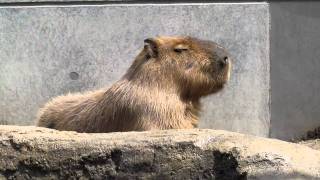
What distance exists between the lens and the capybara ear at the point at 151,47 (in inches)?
235

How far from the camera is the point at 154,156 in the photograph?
4066 mm

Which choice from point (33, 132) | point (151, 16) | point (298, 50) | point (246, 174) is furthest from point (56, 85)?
point (246, 174)

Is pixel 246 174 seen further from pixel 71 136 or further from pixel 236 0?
pixel 236 0

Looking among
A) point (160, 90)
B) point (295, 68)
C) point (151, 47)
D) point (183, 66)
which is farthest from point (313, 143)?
point (151, 47)

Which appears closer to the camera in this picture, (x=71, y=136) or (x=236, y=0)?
(x=71, y=136)

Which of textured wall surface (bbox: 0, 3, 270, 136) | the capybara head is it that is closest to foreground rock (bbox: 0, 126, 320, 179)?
the capybara head

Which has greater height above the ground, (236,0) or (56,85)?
(236,0)

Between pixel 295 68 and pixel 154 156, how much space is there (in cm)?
359

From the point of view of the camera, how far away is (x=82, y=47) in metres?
7.29

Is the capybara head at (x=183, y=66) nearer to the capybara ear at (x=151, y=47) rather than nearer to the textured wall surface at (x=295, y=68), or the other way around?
the capybara ear at (x=151, y=47)

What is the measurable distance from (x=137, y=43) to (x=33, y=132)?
9.65 feet

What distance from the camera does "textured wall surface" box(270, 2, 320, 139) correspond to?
730 cm

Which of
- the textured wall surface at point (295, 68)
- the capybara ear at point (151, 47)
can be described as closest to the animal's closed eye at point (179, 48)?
the capybara ear at point (151, 47)

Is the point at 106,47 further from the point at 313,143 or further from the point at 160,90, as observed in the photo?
the point at 313,143
